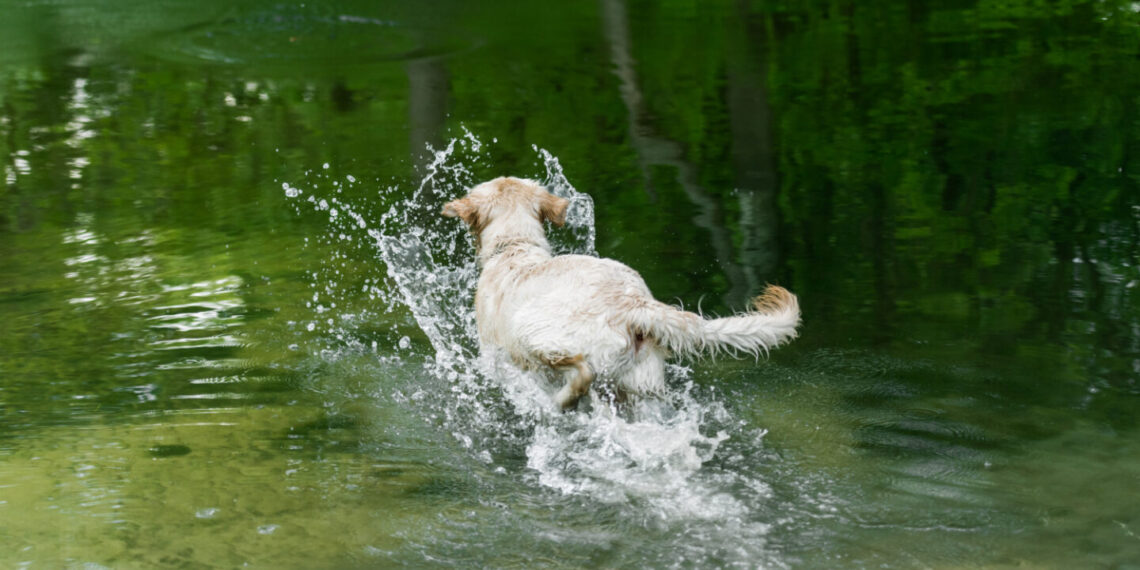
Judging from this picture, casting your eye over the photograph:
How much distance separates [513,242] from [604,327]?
1385 mm

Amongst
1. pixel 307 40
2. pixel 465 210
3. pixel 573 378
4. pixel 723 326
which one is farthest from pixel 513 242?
pixel 307 40

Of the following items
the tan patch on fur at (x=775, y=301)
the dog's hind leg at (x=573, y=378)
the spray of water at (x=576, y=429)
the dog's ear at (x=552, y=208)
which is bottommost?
the spray of water at (x=576, y=429)

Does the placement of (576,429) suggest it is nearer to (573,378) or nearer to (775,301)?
(573,378)

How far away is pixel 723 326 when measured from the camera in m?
4.98

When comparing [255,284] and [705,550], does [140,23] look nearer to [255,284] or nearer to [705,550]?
[255,284]

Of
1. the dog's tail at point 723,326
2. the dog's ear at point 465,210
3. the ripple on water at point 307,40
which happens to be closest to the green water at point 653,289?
the dog's tail at point 723,326

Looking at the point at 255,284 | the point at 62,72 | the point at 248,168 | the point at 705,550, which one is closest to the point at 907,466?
the point at 705,550

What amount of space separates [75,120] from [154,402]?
971 centimetres

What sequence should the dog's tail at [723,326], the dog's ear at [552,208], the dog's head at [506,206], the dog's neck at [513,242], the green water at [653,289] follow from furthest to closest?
the dog's ear at [552,208] < the dog's head at [506,206] < the dog's neck at [513,242] < the dog's tail at [723,326] < the green water at [653,289]

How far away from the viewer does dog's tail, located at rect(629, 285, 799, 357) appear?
4.92 metres

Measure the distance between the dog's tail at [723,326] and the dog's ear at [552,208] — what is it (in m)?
1.67

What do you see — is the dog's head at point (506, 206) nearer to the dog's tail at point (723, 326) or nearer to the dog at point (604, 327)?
the dog at point (604, 327)

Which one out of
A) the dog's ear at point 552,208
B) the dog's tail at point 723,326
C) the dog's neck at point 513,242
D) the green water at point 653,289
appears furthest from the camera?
the dog's ear at point 552,208

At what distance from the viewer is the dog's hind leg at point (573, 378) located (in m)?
5.01
